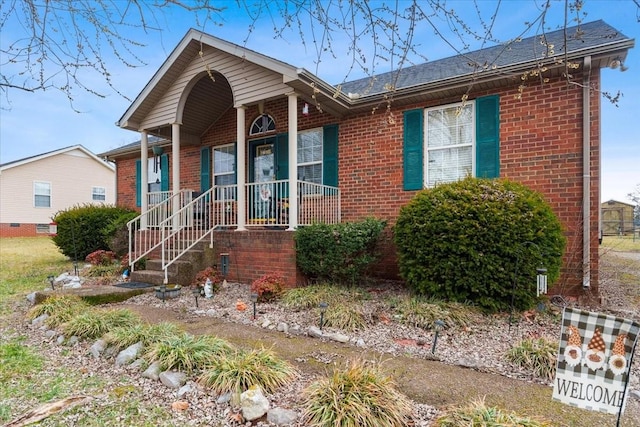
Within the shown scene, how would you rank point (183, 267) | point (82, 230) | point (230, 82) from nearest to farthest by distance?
point (183, 267) < point (230, 82) < point (82, 230)

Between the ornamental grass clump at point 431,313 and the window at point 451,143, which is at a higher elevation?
the window at point 451,143

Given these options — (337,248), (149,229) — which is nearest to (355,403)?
(337,248)

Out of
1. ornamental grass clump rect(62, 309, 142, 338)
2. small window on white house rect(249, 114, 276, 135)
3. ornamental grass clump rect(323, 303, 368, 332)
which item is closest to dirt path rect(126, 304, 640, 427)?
ornamental grass clump rect(323, 303, 368, 332)

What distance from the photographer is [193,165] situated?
10938 millimetres

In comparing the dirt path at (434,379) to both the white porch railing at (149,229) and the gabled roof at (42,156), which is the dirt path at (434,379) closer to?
the white porch railing at (149,229)

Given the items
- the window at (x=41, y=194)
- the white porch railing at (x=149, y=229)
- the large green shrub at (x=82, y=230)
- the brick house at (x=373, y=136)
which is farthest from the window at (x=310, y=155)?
the window at (x=41, y=194)

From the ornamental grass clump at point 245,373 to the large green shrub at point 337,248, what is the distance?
10.0 ft

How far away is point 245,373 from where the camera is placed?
298cm

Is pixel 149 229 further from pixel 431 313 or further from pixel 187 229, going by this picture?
pixel 431 313

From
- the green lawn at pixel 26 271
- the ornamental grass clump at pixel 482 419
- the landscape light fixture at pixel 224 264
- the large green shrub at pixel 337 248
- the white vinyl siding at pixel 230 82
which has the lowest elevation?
the green lawn at pixel 26 271

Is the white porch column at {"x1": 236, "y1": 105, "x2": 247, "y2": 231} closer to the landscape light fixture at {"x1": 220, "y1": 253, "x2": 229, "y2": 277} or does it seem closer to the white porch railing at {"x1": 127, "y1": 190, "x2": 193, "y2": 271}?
the landscape light fixture at {"x1": 220, "y1": 253, "x2": 229, "y2": 277}

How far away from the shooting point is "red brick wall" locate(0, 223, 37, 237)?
2156cm

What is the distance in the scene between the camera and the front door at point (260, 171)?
7.97 metres

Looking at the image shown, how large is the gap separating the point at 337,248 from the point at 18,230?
78.7ft
